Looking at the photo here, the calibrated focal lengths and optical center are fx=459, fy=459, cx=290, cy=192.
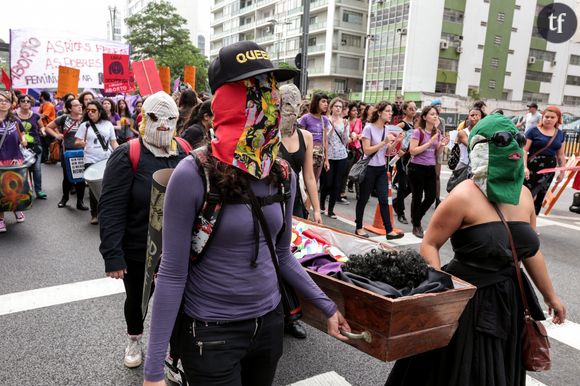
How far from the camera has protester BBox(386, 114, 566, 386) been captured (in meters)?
2.18

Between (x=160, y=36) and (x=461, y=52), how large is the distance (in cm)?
3442

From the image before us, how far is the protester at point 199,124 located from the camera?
4055mm

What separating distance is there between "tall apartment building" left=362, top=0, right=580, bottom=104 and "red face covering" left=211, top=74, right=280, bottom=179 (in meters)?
49.5

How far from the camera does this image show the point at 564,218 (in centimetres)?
896

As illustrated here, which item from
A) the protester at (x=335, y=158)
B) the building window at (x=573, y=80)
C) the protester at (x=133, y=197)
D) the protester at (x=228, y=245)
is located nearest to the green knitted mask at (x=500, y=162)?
the protester at (x=228, y=245)

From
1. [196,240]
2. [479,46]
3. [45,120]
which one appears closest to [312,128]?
[196,240]

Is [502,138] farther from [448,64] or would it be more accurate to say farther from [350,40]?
[350,40]

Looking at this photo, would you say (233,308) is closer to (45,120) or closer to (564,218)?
(564,218)

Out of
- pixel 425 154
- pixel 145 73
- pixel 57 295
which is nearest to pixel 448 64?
pixel 145 73

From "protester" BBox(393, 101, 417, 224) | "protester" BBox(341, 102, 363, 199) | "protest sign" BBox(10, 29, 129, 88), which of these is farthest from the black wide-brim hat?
"protest sign" BBox(10, 29, 129, 88)

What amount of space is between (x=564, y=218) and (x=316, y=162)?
560 centimetres

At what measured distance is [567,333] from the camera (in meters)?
4.02

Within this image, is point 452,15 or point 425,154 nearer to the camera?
point 425,154

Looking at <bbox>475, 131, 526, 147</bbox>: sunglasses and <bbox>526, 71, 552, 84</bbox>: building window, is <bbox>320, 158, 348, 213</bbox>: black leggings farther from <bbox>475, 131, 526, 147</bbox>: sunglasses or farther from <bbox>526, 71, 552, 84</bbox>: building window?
<bbox>526, 71, 552, 84</bbox>: building window
